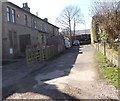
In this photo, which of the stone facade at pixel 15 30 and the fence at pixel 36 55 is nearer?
the fence at pixel 36 55

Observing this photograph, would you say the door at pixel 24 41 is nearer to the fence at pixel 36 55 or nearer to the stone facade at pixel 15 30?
the stone facade at pixel 15 30

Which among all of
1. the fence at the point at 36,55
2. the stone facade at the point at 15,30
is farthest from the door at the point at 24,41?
the fence at the point at 36,55

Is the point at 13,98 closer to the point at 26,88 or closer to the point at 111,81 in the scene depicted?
the point at 26,88

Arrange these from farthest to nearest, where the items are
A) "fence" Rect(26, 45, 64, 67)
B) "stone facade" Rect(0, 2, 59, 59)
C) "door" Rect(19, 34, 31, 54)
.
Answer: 1. "door" Rect(19, 34, 31, 54)
2. "stone facade" Rect(0, 2, 59, 59)
3. "fence" Rect(26, 45, 64, 67)

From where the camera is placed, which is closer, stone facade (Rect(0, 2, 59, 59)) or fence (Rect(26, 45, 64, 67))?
fence (Rect(26, 45, 64, 67))

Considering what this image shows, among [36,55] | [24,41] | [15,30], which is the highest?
[15,30]

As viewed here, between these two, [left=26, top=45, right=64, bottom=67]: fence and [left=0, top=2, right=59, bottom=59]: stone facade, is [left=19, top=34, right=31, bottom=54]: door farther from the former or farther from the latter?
[left=26, top=45, right=64, bottom=67]: fence

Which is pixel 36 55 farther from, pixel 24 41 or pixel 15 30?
pixel 24 41

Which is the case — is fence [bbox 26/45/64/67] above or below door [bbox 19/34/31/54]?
below

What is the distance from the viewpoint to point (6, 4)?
26188 millimetres

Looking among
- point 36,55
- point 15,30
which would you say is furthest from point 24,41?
point 36,55

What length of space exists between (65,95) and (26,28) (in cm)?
2486

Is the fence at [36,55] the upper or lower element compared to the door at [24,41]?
lower

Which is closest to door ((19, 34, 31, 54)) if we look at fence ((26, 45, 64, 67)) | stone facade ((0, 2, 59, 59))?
stone facade ((0, 2, 59, 59))
